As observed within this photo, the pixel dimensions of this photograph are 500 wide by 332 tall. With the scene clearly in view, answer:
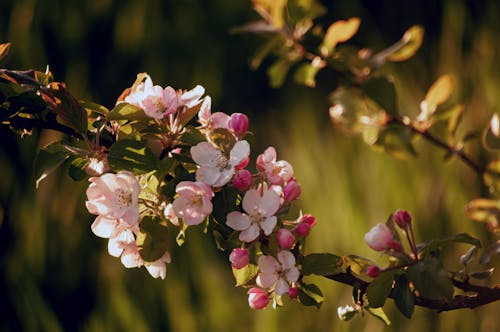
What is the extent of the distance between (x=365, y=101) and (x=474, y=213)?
8.1 inches

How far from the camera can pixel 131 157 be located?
1.89ft

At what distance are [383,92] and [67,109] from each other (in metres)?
0.29

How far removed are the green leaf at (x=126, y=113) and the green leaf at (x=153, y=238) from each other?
0.07 m

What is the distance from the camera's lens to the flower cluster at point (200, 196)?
22.4 inches

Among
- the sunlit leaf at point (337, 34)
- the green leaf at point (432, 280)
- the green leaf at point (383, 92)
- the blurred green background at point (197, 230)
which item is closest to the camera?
the green leaf at point (432, 280)

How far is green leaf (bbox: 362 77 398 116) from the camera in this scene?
73 cm

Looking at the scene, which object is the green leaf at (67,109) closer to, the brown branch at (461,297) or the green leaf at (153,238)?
the green leaf at (153,238)

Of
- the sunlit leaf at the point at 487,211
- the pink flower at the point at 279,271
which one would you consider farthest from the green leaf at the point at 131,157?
the sunlit leaf at the point at 487,211

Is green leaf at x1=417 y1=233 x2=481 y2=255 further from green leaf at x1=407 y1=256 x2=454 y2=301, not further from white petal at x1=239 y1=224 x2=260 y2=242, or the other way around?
white petal at x1=239 y1=224 x2=260 y2=242

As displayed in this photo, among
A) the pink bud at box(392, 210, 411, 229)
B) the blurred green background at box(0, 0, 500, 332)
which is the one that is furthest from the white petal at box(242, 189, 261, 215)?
the blurred green background at box(0, 0, 500, 332)

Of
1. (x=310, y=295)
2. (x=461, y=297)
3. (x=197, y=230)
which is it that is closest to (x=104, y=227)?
(x=310, y=295)

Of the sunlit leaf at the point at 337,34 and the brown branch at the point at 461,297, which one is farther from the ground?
the sunlit leaf at the point at 337,34

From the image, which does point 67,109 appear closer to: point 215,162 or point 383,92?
point 215,162

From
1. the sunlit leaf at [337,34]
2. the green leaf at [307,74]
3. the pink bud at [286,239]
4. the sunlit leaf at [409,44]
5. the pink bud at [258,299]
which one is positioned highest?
the sunlit leaf at [337,34]
